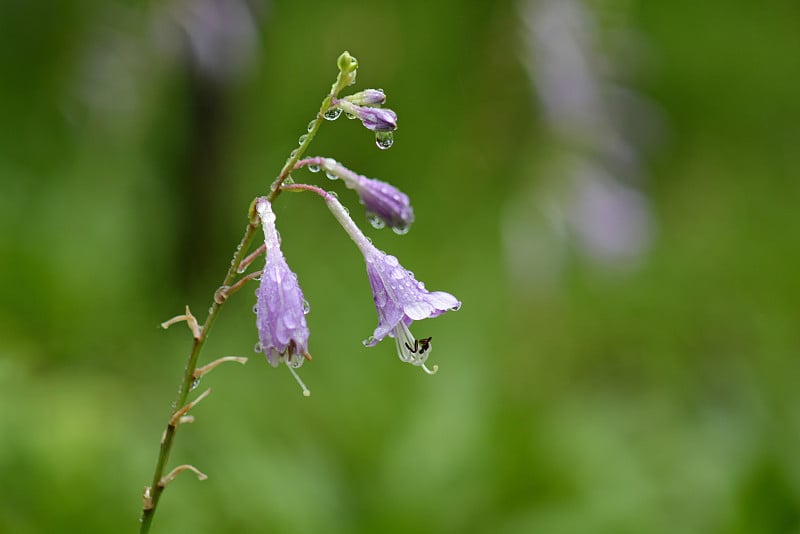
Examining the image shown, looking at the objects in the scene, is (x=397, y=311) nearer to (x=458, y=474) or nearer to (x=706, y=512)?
(x=458, y=474)

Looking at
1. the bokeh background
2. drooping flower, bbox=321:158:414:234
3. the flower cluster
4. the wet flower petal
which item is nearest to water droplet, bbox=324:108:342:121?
the flower cluster

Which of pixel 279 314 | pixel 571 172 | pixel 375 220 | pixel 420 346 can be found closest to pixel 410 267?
pixel 571 172

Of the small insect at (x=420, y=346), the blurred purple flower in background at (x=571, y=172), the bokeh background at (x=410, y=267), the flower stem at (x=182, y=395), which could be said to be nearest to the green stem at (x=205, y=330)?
the flower stem at (x=182, y=395)

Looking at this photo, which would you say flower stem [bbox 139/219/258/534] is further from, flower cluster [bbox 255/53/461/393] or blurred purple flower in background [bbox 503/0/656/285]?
blurred purple flower in background [bbox 503/0/656/285]

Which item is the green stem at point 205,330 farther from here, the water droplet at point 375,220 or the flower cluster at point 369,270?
the water droplet at point 375,220

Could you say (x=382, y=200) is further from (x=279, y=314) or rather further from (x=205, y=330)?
(x=205, y=330)

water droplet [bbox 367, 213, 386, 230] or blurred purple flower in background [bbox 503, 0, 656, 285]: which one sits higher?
blurred purple flower in background [bbox 503, 0, 656, 285]
